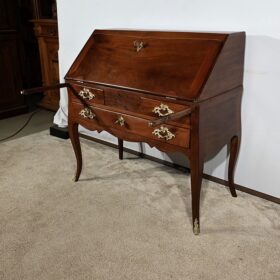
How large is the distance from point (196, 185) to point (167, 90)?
1.55 feet

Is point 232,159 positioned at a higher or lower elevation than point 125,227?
higher

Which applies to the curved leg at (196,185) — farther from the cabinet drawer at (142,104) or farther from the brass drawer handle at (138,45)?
the brass drawer handle at (138,45)

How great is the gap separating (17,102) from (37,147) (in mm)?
1007

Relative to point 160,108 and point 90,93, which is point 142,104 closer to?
point 160,108

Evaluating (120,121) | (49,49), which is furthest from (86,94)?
(49,49)

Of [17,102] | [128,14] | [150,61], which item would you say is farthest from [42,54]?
[150,61]

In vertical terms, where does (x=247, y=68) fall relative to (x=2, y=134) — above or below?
above

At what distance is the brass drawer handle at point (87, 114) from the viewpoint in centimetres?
187

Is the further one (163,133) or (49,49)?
(49,49)

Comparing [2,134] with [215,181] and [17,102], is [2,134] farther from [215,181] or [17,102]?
[215,181]

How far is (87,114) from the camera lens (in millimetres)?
1889

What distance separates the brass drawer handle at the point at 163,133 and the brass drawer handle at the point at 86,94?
1.48ft

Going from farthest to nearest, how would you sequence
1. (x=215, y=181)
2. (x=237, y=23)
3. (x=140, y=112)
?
1. (x=215, y=181)
2. (x=237, y=23)
3. (x=140, y=112)

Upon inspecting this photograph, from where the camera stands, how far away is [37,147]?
8.89 ft
